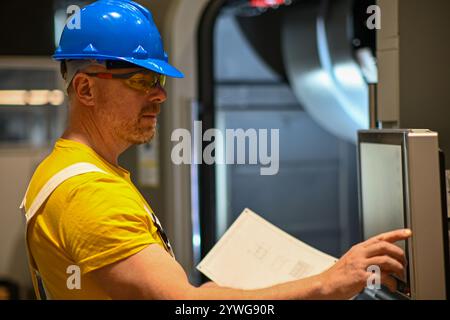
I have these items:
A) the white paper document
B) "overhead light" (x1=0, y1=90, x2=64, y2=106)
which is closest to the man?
the white paper document

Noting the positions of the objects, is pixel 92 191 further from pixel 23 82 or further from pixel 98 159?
pixel 23 82

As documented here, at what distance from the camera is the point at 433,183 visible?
1.37 meters

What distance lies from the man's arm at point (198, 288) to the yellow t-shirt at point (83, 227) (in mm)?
25

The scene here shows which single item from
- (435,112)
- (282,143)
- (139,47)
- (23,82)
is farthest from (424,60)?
(282,143)

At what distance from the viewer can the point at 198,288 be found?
122 cm

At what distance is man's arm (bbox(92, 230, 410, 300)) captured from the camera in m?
1.19

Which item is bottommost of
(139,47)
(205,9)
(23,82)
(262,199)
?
(262,199)

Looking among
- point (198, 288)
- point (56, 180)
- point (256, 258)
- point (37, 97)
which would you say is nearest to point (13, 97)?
point (37, 97)

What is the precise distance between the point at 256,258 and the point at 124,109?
487 mm

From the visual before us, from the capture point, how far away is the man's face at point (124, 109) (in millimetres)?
1398

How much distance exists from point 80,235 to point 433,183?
67 centimetres

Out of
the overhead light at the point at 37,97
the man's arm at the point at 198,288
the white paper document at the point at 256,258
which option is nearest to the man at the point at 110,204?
the man's arm at the point at 198,288

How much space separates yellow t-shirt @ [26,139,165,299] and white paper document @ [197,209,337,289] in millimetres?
318

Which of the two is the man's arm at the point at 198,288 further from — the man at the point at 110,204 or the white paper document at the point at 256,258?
the white paper document at the point at 256,258
